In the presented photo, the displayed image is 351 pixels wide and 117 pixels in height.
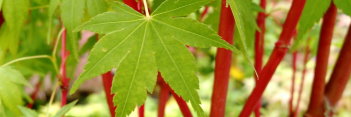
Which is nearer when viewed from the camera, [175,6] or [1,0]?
[175,6]

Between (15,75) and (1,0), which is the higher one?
(1,0)

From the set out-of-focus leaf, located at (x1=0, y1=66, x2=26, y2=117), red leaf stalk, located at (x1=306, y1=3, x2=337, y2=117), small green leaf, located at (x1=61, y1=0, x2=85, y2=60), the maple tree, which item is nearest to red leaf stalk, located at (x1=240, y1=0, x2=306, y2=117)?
the maple tree

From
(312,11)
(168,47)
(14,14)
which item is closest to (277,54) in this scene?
(312,11)

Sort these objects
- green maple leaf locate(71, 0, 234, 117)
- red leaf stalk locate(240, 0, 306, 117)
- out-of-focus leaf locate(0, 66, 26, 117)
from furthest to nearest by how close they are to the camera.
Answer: out-of-focus leaf locate(0, 66, 26, 117) < red leaf stalk locate(240, 0, 306, 117) < green maple leaf locate(71, 0, 234, 117)

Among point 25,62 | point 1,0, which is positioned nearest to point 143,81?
point 1,0

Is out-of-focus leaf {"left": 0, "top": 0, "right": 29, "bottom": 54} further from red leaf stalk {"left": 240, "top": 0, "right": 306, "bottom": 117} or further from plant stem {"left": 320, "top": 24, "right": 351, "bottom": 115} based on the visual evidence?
plant stem {"left": 320, "top": 24, "right": 351, "bottom": 115}

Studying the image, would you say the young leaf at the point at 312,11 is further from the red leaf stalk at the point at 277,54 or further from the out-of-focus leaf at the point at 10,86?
the out-of-focus leaf at the point at 10,86

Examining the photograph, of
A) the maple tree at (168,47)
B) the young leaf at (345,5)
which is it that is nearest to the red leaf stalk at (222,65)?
the maple tree at (168,47)

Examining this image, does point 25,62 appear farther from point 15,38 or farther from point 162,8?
point 162,8
